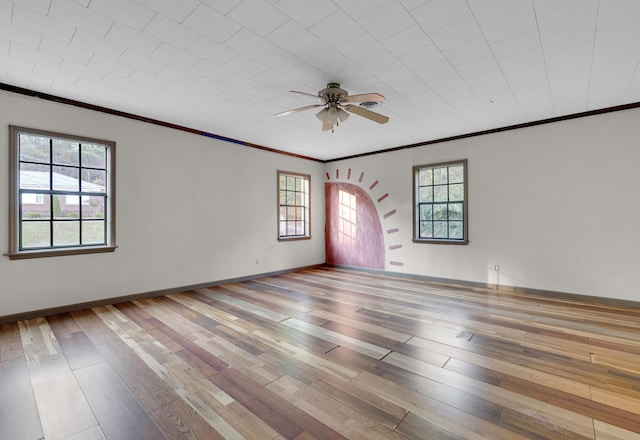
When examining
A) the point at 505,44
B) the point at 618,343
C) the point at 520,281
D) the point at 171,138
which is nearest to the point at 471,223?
the point at 520,281

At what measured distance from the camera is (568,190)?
4.63 metres

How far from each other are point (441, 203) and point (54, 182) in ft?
20.5

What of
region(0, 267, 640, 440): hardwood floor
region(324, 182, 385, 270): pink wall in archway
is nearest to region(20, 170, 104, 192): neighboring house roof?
region(0, 267, 640, 440): hardwood floor

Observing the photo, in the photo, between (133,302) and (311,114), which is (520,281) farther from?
(133,302)

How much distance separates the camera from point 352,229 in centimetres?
736

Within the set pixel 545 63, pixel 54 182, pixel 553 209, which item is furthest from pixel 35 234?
pixel 553 209

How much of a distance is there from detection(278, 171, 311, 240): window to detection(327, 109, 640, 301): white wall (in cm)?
277

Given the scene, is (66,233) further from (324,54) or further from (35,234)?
(324,54)

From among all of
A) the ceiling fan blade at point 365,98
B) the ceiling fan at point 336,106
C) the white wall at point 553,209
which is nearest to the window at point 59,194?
the ceiling fan at point 336,106

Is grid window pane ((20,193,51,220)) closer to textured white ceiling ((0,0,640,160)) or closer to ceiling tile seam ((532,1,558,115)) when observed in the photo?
textured white ceiling ((0,0,640,160))

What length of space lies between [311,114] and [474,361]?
363 cm

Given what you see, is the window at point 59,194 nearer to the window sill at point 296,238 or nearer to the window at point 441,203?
the window sill at point 296,238

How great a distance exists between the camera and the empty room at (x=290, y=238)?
7.04 feet

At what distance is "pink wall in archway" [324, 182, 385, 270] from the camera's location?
691 centimetres
